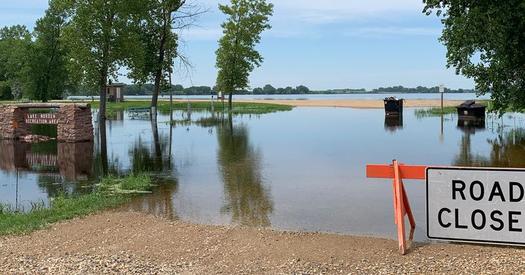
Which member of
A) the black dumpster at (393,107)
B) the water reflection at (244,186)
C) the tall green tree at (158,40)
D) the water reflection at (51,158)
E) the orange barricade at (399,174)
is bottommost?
the water reflection at (244,186)

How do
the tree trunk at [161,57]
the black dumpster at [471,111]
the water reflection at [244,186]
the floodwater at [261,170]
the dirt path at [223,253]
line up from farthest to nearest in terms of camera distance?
the tree trunk at [161,57]
the black dumpster at [471,111]
the floodwater at [261,170]
the water reflection at [244,186]
the dirt path at [223,253]

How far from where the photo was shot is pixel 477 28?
572 inches

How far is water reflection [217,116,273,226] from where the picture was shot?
9055 millimetres

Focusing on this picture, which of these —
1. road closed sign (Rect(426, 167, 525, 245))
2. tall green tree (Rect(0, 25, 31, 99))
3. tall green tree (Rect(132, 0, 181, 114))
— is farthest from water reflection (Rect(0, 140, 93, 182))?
tall green tree (Rect(0, 25, 31, 99))

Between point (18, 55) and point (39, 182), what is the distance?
5865 cm

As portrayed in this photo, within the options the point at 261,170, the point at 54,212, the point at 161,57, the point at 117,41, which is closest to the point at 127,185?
the point at 54,212

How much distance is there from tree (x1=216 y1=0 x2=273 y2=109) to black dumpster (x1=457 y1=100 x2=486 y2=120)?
79.4ft

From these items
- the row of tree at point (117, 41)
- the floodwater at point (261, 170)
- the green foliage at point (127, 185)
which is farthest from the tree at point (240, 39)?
the green foliage at point (127, 185)

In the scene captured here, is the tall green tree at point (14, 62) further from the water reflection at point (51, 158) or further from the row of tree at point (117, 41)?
the water reflection at point (51, 158)

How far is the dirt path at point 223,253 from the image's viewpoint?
5836mm

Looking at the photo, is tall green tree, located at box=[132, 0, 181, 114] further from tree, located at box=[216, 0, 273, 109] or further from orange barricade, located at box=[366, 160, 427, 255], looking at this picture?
orange barricade, located at box=[366, 160, 427, 255]

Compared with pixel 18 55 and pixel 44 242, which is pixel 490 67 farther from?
pixel 18 55

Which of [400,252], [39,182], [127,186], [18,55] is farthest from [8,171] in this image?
[18,55]

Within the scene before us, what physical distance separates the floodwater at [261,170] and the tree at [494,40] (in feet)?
7.11
